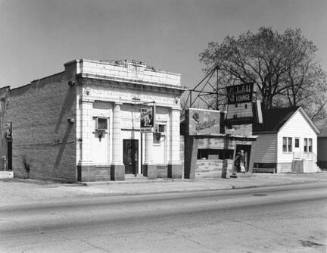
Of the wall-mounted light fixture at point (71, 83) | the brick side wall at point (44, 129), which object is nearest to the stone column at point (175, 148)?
the brick side wall at point (44, 129)

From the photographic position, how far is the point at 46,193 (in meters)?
18.7

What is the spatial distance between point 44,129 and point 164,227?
18.0m

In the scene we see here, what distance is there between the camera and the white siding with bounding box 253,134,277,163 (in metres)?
40.5

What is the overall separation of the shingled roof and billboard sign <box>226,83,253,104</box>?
10.3 meters

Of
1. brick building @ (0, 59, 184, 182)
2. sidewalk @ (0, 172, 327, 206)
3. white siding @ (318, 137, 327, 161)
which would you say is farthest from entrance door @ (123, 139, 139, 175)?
white siding @ (318, 137, 327, 161)

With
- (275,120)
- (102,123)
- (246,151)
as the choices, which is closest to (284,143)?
(275,120)

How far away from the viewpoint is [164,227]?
408 inches

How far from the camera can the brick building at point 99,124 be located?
78.4 feet

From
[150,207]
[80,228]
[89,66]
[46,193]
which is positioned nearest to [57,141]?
[89,66]

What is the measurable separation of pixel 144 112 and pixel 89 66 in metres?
3.99

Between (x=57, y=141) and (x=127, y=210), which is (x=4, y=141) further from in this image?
(x=127, y=210)

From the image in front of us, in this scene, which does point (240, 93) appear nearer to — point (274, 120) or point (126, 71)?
point (126, 71)

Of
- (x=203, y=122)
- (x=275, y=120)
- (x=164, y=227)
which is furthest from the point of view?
(x=275, y=120)

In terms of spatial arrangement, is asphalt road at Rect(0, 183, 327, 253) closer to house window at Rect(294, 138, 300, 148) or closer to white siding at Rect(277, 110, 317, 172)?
white siding at Rect(277, 110, 317, 172)
